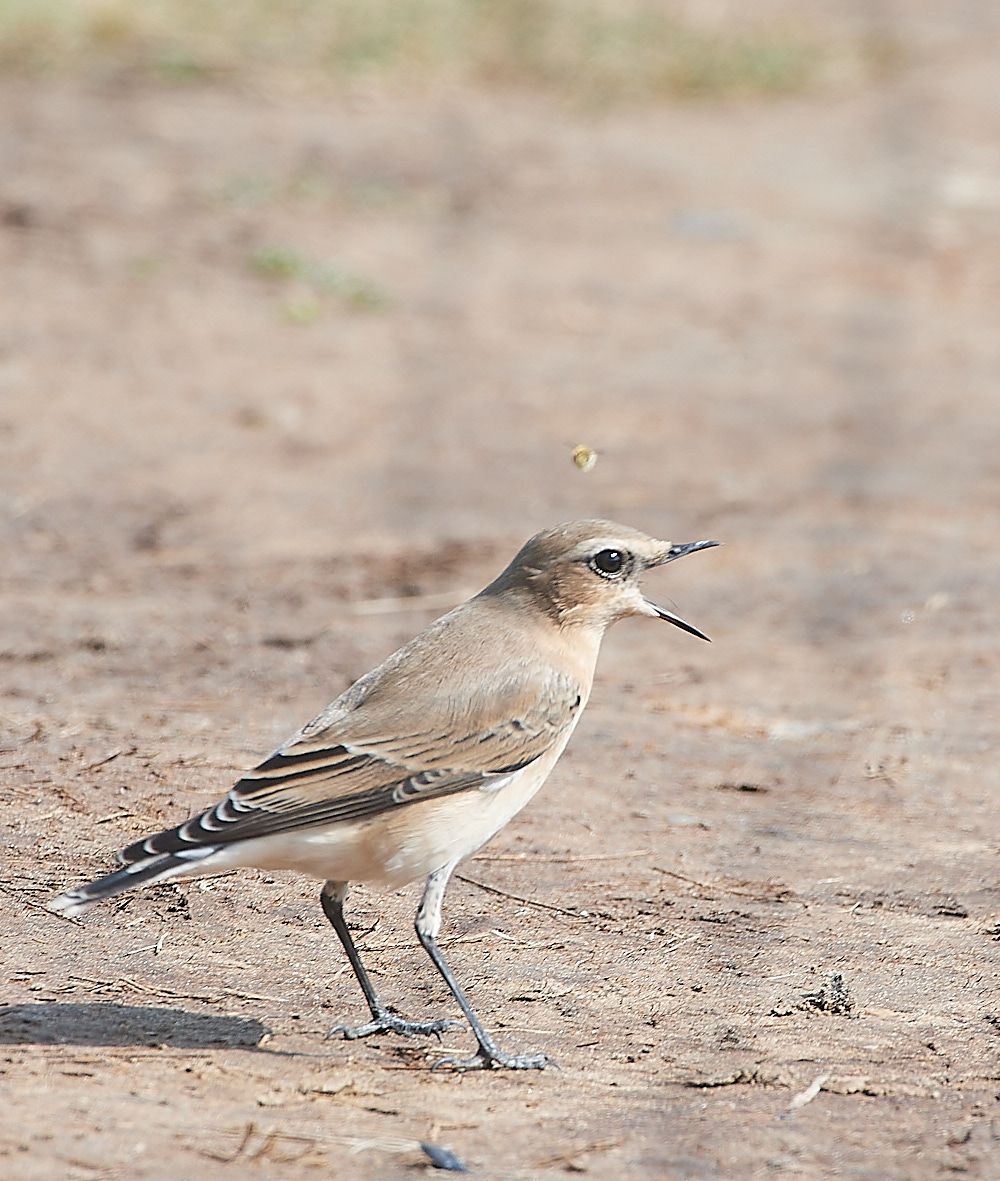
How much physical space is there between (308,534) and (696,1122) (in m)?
5.88

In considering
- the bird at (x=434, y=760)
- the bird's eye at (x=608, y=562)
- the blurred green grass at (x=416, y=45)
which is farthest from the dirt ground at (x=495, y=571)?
the bird's eye at (x=608, y=562)

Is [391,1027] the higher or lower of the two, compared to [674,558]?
lower

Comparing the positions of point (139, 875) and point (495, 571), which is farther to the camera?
point (495, 571)

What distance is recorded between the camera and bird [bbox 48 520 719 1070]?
15.4ft

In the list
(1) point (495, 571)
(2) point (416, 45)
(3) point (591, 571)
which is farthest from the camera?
(2) point (416, 45)

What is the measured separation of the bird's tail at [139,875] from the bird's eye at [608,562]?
66.2 inches

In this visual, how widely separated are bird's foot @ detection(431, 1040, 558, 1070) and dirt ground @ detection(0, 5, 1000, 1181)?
0.25ft

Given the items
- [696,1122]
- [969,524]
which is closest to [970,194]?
[969,524]

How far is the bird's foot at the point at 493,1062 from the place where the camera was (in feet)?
15.5

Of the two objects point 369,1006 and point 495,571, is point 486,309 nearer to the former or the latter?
point 495,571

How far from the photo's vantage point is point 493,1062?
4.75m

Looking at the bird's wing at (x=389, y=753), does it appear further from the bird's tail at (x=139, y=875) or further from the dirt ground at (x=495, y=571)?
the dirt ground at (x=495, y=571)

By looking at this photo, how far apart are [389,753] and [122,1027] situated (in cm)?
109

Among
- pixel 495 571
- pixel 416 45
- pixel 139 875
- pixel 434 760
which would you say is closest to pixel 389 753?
pixel 434 760
